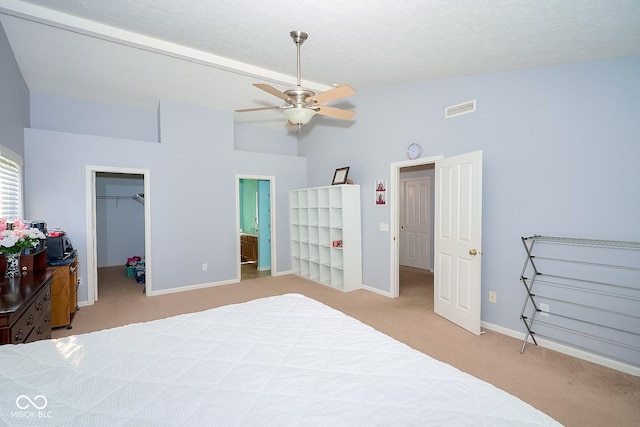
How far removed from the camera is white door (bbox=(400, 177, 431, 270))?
6.59 m

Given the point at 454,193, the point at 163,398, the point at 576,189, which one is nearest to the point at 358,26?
the point at 454,193

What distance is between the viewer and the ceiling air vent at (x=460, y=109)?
3.43m

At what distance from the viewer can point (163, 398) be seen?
1103 mm

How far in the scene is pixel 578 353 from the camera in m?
2.70

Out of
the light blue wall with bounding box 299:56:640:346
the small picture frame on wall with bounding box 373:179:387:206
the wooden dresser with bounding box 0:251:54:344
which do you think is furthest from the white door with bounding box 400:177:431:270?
the wooden dresser with bounding box 0:251:54:344

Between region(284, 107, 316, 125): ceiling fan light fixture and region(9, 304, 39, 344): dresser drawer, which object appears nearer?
region(9, 304, 39, 344): dresser drawer

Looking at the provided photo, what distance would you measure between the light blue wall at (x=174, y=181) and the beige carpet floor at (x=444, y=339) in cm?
56

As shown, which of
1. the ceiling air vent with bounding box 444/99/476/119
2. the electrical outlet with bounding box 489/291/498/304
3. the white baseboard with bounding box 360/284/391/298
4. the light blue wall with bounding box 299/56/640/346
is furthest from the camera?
the white baseboard with bounding box 360/284/391/298

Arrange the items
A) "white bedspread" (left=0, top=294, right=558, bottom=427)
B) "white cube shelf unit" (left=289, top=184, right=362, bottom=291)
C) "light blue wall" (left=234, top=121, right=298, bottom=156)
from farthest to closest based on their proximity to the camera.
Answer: "light blue wall" (left=234, top=121, right=298, bottom=156)
"white cube shelf unit" (left=289, top=184, right=362, bottom=291)
"white bedspread" (left=0, top=294, right=558, bottom=427)

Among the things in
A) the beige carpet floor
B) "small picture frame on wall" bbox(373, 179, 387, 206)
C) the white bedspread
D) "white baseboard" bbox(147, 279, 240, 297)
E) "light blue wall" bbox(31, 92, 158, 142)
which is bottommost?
the beige carpet floor

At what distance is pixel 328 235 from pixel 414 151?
79.2 inches

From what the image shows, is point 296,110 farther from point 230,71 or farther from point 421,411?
point 421,411

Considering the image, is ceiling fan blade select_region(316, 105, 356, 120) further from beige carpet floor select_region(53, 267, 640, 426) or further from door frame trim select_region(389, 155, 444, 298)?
beige carpet floor select_region(53, 267, 640, 426)

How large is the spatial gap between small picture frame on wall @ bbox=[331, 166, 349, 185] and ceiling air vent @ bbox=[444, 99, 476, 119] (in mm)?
1769
